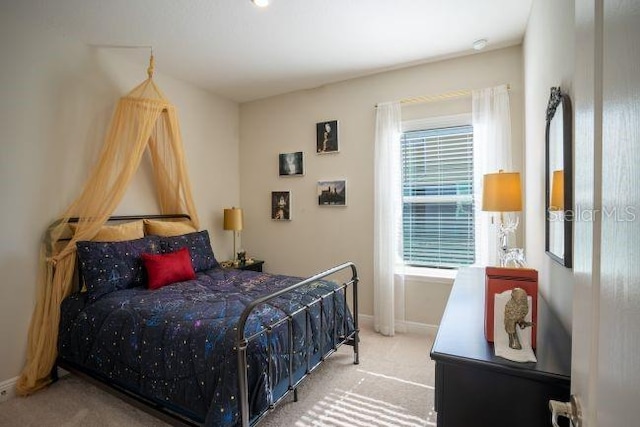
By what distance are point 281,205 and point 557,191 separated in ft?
10.3

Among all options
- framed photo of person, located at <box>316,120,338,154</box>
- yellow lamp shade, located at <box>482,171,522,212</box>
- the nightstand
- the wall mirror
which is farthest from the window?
the nightstand

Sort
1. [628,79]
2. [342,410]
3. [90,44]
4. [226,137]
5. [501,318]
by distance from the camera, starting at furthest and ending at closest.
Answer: [226,137], [90,44], [342,410], [501,318], [628,79]

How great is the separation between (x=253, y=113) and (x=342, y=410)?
3.68m

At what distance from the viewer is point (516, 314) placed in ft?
3.87

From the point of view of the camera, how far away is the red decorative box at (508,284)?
3.98 feet

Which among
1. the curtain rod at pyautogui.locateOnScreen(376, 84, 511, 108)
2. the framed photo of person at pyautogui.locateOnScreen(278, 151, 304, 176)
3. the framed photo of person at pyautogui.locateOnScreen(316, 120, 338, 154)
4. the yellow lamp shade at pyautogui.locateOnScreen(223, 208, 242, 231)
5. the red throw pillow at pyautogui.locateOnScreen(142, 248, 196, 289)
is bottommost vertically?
the red throw pillow at pyautogui.locateOnScreen(142, 248, 196, 289)

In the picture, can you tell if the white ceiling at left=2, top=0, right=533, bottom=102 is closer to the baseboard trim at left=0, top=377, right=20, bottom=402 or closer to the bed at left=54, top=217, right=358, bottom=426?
the bed at left=54, top=217, right=358, bottom=426

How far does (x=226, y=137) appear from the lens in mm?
4340

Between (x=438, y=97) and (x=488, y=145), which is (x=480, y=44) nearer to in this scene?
(x=438, y=97)

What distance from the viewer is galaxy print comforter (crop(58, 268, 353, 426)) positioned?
1.72m

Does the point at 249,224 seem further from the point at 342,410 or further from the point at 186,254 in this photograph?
the point at 342,410

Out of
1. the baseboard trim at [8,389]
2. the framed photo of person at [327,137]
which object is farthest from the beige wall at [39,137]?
the framed photo of person at [327,137]

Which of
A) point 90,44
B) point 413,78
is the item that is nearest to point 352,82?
point 413,78

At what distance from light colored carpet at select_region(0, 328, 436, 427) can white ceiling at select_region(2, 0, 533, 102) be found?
2867mm
